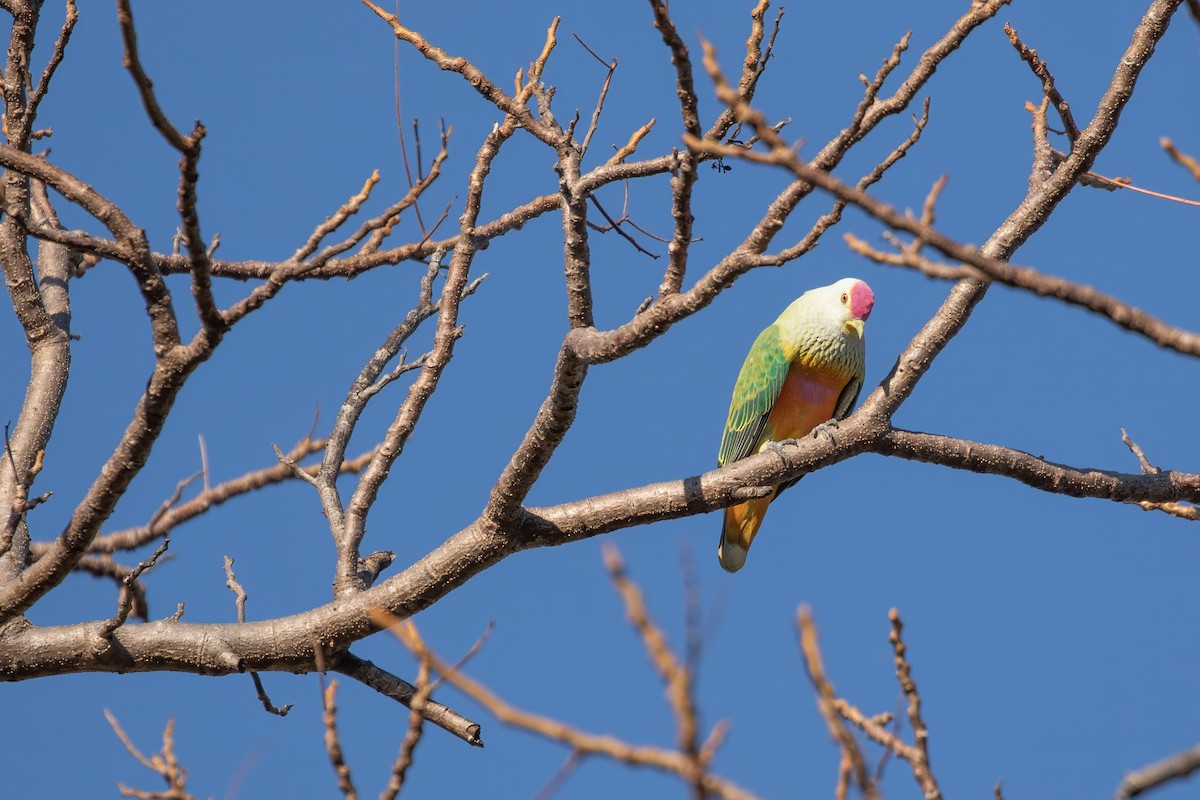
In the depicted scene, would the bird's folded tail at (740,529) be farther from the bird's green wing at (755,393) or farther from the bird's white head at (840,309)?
the bird's white head at (840,309)

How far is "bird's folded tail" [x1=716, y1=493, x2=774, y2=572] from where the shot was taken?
19.9ft

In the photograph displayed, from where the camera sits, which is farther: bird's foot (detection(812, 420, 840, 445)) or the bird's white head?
the bird's white head

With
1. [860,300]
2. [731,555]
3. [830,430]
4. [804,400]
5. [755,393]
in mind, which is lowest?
[830,430]

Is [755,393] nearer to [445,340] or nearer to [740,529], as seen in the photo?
[740,529]

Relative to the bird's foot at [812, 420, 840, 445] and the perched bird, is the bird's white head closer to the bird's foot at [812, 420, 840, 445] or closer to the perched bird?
the perched bird

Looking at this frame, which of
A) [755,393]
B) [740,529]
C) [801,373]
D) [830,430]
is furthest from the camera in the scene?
[740,529]

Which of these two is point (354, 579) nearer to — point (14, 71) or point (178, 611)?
point (178, 611)

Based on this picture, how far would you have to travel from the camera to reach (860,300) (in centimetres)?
564

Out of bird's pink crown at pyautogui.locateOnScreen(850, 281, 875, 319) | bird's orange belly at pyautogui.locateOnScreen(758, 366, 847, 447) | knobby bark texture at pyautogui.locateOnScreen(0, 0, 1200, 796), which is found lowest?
knobby bark texture at pyautogui.locateOnScreen(0, 0, 1200, 796)

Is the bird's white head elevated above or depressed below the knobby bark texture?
above

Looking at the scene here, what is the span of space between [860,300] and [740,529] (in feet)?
4.49

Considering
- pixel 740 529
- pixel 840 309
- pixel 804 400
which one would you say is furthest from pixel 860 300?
pixel 740 529

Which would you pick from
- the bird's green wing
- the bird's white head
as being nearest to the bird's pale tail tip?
the bird's green wing

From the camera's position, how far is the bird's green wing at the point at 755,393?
5789 millimetres
